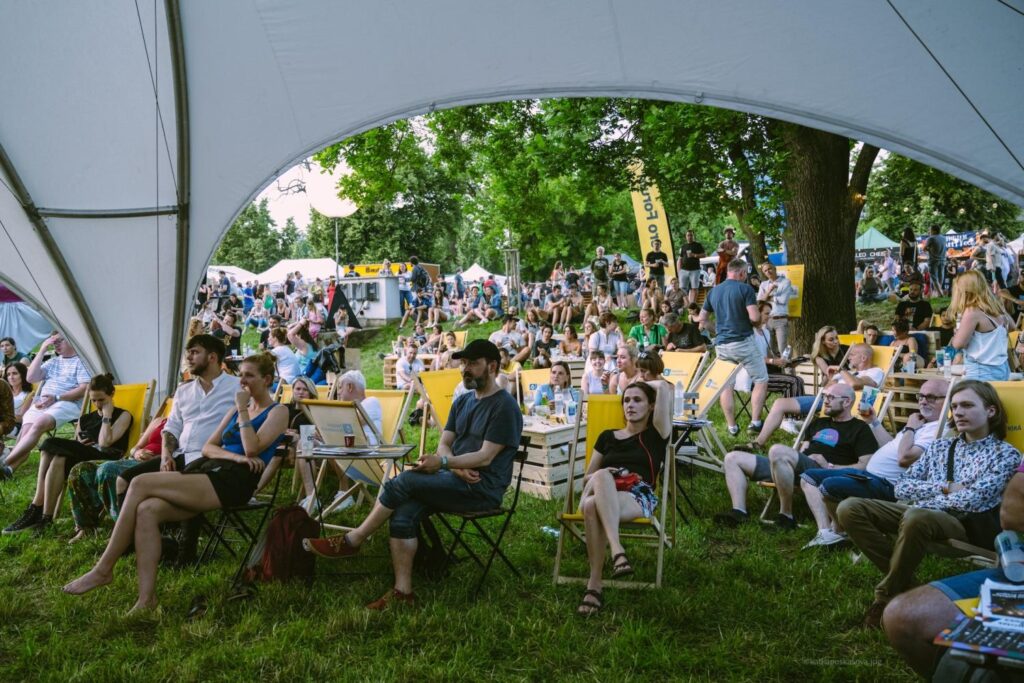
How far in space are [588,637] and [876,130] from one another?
11.6 feet

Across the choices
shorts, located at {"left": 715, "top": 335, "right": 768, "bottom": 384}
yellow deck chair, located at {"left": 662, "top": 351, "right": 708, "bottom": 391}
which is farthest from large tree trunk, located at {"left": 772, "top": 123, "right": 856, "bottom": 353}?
yellow deck chair, located at {"left": 662, "top": 351, "right": 708, "bottom": 391}

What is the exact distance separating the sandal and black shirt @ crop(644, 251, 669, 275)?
1528 cm

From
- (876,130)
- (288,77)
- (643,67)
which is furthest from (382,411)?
(876,130)

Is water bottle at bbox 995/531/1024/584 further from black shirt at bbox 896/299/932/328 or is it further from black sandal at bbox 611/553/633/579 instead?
black shirt at bbox 896/299/932/328

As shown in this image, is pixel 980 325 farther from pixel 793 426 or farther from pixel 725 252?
pixel 725 252

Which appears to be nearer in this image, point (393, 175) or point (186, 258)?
point (186, 258)

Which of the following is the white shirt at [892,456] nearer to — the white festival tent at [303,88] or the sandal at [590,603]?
the white festival tent at [303,88]

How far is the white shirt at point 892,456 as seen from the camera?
493 centimetres

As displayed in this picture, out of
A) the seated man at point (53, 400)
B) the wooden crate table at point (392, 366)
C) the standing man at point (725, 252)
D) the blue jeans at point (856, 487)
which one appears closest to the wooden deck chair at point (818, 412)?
the blue jeans at point (856, 487)

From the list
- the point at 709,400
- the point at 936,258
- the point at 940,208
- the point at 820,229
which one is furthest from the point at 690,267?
the point at 940,208

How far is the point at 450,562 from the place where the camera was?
4980mm

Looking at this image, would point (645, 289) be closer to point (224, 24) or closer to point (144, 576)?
point (224, 24)

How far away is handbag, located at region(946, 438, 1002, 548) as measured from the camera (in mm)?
3660

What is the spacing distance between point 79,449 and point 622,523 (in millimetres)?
4783
